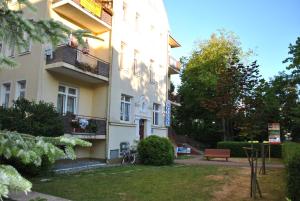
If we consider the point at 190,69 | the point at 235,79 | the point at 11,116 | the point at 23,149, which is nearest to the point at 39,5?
the point at 11,116

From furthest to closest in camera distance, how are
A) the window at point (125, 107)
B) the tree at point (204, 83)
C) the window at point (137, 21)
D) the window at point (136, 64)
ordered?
the tree at point (204, 83)
the window at point (137, 21)
the window at point (136, 64)
the window at point (125, 107)

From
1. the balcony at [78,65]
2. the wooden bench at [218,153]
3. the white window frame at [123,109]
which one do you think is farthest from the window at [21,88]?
the wooden bench at [218,153]

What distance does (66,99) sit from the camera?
18938 millimetres

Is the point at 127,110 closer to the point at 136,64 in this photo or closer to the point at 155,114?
the point at 136,64

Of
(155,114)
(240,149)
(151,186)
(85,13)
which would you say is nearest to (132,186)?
(151,186)

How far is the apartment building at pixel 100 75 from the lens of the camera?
56.9ft

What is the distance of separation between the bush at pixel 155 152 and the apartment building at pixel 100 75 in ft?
6.78

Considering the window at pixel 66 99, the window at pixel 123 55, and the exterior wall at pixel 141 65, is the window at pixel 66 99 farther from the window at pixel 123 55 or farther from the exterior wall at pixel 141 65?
the window at pixel 123 55

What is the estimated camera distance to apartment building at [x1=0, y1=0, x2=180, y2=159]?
56.9 feet

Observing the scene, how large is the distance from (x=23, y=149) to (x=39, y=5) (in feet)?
55.4

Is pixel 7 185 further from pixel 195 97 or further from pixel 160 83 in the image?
pixel 195 97

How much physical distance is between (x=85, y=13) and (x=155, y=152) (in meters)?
8.76

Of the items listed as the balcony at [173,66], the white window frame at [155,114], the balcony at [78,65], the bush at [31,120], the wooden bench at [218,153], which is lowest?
the wooden bench at [218,153]

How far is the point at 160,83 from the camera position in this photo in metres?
28.0
